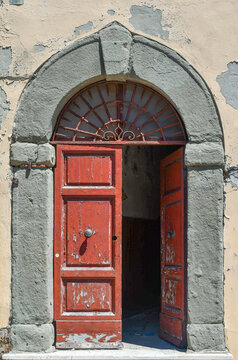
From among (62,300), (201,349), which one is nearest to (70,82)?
(62,300)

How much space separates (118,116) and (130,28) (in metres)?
0.87

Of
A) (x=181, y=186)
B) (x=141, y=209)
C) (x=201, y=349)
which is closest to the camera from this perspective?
(x=201, y=349)

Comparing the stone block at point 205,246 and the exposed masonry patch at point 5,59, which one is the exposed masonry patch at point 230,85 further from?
the exposed masonry patch at point 5,59

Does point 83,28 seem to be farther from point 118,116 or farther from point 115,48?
point 118,116

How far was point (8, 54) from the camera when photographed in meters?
5.10

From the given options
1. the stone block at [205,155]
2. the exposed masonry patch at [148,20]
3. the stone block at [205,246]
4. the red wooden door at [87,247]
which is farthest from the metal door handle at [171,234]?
the exposed masonry patch at [148,20]

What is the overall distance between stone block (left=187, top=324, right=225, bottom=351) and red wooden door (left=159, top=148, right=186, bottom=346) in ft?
0.58

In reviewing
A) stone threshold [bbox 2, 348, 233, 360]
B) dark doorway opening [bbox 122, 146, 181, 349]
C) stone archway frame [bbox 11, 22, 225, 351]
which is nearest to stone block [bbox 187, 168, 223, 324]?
stone archway frame [bbox 11, 22, 225, 351]

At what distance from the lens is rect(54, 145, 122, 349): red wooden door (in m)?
4.97

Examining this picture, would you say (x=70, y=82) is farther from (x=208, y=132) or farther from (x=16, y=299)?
(x=16, y=299)

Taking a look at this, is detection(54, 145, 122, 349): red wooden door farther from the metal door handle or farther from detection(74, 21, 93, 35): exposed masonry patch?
detection(74, 21, 93, 35): exposed masonry patch

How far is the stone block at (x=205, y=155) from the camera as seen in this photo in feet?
16.3

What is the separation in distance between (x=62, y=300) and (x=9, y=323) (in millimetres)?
534

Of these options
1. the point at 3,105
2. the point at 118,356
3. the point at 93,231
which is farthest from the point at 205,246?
the point at 3,105
